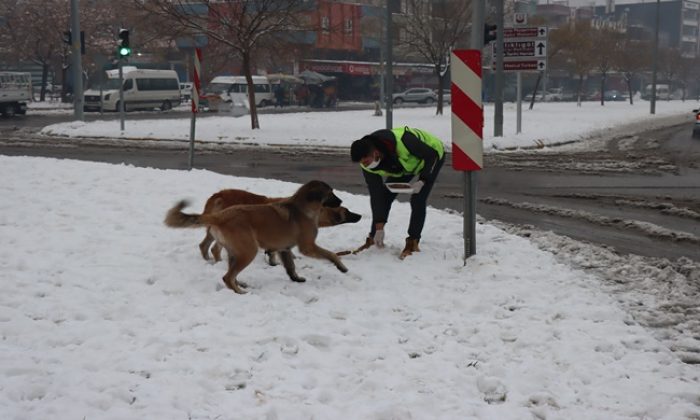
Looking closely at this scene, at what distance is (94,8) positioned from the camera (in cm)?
6256

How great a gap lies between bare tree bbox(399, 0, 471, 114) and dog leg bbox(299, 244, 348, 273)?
115 ft

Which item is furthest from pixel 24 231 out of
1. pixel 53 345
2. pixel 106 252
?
pixel 53 345

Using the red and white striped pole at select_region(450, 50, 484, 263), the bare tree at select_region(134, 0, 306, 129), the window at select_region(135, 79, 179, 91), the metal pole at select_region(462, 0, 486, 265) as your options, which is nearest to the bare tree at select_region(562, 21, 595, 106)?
the window at select_region(135, 79, 179, 91)

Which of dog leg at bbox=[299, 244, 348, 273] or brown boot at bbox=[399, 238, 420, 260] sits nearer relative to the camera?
dog leg at bbox=[299, 244, 348, 273]

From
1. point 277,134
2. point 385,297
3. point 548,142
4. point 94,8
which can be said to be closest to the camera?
point 385,297

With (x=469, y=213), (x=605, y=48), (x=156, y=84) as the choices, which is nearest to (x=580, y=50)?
(x=605, y=48)

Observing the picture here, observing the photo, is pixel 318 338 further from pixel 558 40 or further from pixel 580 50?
pixel 580 50

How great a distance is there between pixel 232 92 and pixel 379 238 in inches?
1741

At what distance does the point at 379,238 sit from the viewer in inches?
316

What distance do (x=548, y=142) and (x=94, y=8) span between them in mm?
49338

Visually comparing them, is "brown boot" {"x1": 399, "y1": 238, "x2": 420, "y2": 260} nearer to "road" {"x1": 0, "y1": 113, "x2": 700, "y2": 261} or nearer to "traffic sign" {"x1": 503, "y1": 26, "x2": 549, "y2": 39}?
"road" {"x1": 0, "y1": 113, "x2": 700, "y2": 261}

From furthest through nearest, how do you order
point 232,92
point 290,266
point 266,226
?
1. point 232,92
2. point 290,266
3. point 266,226

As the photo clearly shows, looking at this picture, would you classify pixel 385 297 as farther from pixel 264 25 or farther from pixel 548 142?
pixel 264 25

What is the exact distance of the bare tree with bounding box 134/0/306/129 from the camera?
1069 inches
